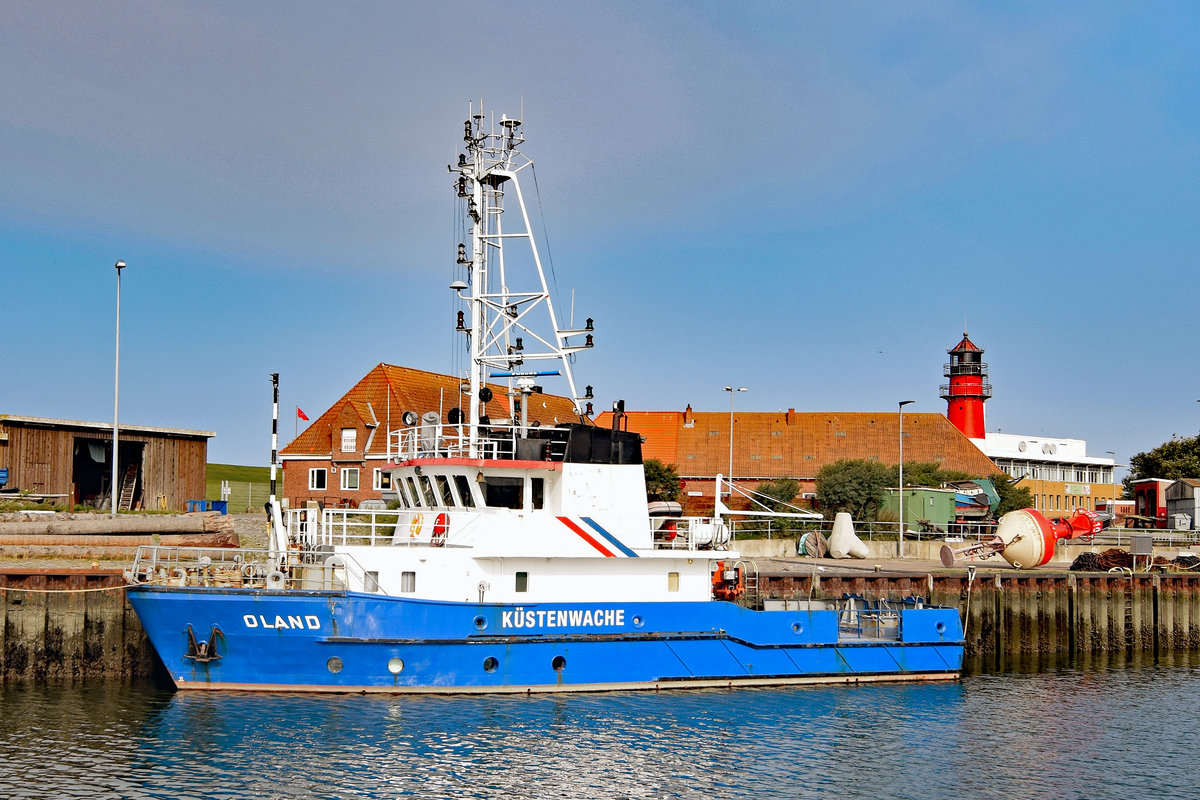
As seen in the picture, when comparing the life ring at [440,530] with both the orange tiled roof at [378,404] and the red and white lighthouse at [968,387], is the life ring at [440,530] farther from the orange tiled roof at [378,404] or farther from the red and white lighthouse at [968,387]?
the red and white lighthouse at [968,387]

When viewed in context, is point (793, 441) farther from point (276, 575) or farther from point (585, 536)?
point (276, 575)

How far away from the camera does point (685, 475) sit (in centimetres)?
5012

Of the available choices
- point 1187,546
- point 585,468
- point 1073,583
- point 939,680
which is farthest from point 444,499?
point 1187,546

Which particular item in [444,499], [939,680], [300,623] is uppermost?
[444,499]

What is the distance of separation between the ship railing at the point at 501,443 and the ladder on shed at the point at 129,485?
1960cm

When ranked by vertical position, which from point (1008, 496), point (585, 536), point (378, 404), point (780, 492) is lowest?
point (585, 536)

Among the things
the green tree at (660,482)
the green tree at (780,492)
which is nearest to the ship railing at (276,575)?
the green tree at (780,492)

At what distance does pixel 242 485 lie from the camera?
5488cm

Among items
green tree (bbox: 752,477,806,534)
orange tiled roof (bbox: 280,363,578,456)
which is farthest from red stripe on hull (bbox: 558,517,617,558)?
green tree (bbox: 752,477,806,534)

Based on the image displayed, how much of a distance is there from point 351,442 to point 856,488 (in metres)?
19.4

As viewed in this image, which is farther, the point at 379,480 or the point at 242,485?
the point at 242,485

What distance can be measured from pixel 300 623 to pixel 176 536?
→ 10273 mm

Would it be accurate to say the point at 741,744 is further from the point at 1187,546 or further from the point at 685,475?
the point at 685,475

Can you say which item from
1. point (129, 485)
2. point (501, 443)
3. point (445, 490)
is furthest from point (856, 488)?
point (445, 490)
